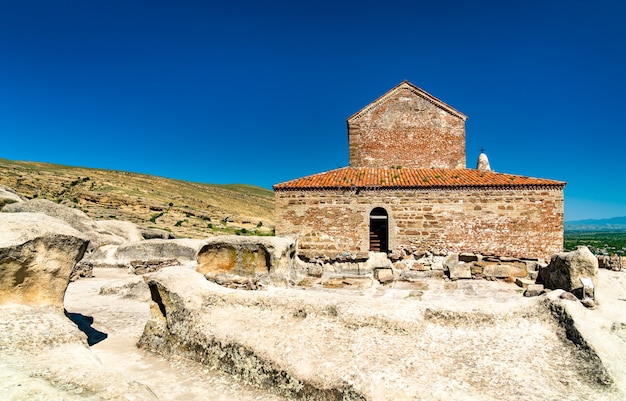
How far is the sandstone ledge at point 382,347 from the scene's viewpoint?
3.47 m

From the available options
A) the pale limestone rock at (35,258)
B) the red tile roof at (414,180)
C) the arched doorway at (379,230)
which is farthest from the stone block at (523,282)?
the pale limestone rock at (35,258)

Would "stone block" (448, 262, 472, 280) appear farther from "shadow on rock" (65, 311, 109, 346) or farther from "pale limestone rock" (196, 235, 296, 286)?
"shadow on rock" (65, 311, 109, 346)

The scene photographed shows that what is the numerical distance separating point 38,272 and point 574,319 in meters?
6.72

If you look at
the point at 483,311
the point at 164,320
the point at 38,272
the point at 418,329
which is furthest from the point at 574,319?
the point at 38,272

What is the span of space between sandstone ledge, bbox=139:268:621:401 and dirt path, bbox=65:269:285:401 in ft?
0.51

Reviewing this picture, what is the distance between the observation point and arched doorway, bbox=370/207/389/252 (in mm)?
16297

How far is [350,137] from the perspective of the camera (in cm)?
2075

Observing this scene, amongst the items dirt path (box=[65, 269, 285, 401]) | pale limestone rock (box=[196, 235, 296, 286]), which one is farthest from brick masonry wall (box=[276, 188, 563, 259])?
dirt path (box=[65, 269, 285, 401])

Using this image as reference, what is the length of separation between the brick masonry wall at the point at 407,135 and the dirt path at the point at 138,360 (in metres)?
14.5

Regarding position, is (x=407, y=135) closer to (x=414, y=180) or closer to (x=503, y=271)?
(x=414, y=180)

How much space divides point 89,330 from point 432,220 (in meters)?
13.4

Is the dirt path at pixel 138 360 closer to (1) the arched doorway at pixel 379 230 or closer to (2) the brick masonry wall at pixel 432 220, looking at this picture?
(2) the brick masonry wall at pixel 432 220

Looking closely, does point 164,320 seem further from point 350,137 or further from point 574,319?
point 350,137

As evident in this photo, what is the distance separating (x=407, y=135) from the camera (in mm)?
20219
